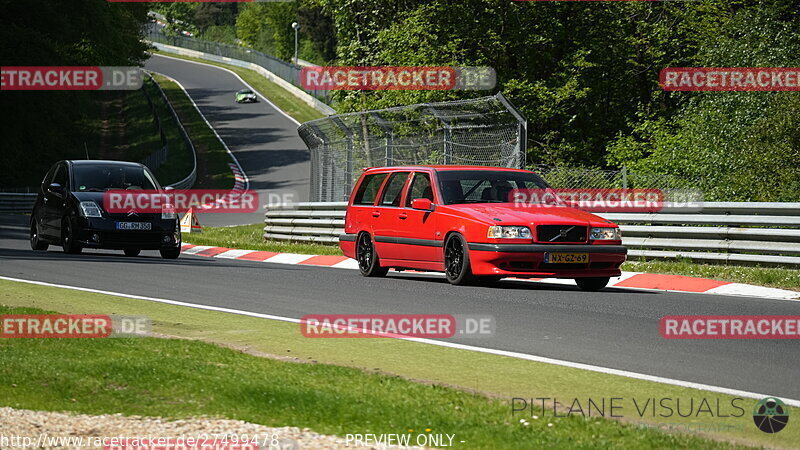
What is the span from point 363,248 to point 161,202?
5023 mm

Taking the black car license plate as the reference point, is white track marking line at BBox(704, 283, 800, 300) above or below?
below

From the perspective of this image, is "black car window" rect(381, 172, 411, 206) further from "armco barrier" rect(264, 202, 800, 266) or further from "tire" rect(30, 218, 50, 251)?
"tire" rect(30, 218, 50, 251)

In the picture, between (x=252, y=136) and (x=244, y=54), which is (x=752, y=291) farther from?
(x=244, y=54)

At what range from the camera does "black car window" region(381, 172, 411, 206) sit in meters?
15.7

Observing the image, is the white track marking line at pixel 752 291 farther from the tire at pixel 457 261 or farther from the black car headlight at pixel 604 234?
the tire at pixel 457 261

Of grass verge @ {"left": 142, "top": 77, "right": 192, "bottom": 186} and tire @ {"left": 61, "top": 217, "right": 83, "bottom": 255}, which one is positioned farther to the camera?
grass verge @ {"left": 142, "top": 77, "right": 192, "bottom": 186}

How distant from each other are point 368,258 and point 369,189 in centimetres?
115

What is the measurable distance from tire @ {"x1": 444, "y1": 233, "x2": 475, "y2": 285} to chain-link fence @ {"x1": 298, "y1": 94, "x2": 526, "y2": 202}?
14.3ft

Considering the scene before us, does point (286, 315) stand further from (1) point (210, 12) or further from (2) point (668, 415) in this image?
(1) point (210, 12)

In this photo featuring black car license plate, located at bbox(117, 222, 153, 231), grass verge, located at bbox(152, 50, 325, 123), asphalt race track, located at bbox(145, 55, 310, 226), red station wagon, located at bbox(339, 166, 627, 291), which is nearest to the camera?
red station wagon, located at bbox(339, 166, 627, 291)

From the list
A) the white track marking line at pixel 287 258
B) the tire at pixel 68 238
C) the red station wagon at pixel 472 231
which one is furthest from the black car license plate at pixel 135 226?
the red station wagon at pixel 472 231

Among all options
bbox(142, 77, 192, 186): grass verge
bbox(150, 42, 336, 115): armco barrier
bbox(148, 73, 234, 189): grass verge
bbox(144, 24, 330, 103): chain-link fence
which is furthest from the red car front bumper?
bbox(144, 24, 330, 103): chain-link fence

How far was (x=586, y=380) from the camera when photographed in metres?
7.23

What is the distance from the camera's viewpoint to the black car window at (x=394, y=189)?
51.5 feet
